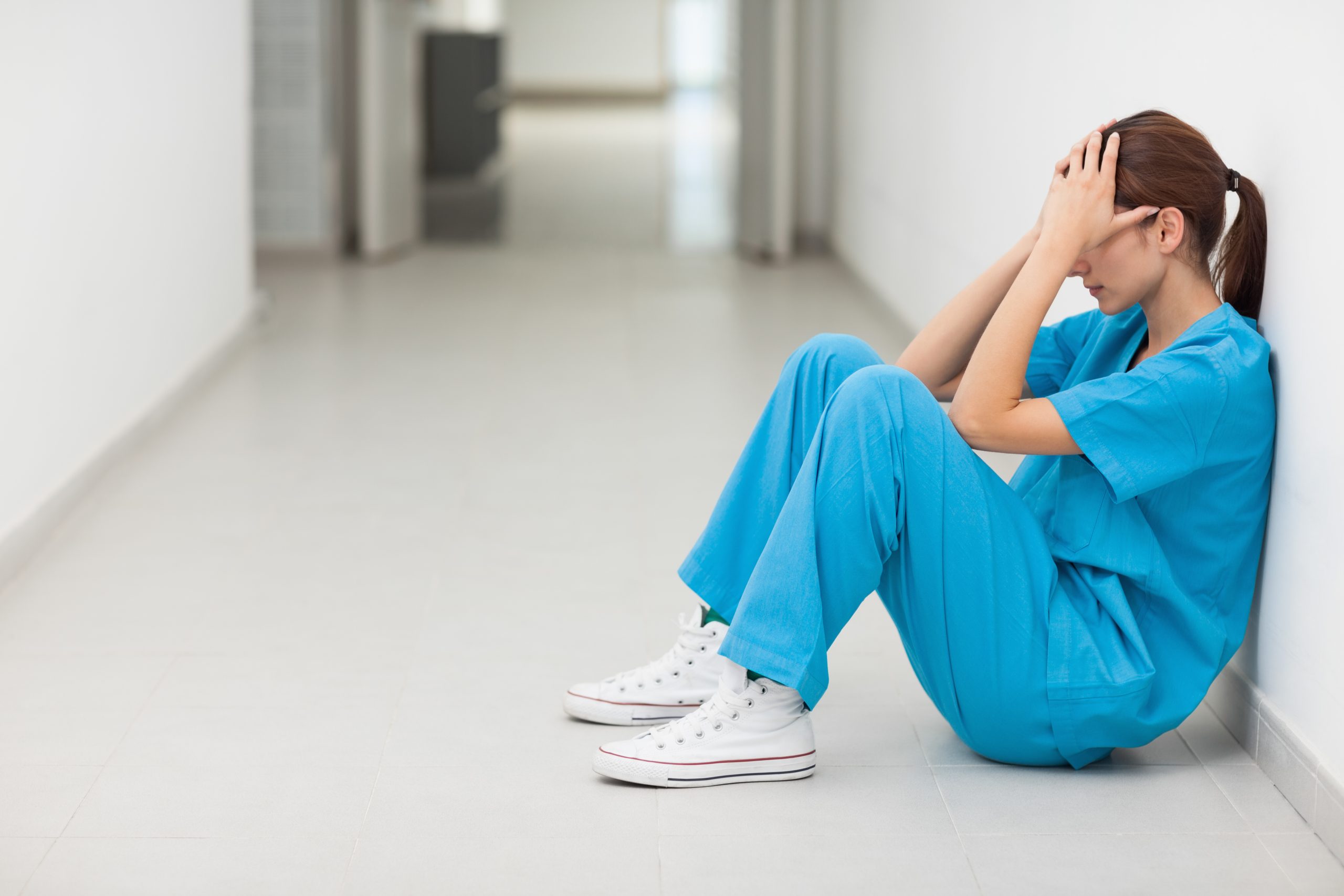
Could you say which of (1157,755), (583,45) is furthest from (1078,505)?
(583,45)

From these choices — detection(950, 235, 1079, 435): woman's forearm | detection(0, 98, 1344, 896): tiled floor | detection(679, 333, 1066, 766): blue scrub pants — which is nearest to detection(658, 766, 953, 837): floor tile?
detection(0, 98, 1344, 896): tiled floor

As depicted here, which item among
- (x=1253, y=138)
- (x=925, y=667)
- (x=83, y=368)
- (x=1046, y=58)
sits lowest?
(x=925, y=667)

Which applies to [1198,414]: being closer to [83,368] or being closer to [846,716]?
[846,716]

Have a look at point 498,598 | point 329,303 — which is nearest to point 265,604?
point 498,598

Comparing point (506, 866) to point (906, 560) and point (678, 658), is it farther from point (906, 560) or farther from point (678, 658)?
point (906, 560)

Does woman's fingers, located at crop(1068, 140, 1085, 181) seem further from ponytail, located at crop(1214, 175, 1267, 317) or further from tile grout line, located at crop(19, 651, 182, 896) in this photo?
tile grout line, located at crop(19, 651, 182, 896)

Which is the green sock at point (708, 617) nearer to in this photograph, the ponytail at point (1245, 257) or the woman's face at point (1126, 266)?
the woman's face at point (1126, 266)

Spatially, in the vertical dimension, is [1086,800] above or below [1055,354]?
below

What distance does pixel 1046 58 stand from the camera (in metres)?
3.21

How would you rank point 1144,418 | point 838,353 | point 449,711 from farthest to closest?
1. point 449,711
2. point 838,353
3. point 1144,418

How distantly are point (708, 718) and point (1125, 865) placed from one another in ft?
1.65

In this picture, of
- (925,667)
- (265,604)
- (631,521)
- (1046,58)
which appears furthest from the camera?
(1046,58)

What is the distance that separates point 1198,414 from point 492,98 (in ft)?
30.5

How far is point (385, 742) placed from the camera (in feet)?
6.17
